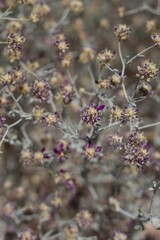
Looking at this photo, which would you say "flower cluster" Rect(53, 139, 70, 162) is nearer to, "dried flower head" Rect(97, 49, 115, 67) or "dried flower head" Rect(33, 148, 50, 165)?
"dried flower head" Rect(33, 148, 50, 165)

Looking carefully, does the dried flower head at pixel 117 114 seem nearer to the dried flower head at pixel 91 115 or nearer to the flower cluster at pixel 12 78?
the dried flower head at pixel 91 115

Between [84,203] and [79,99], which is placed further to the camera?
[84,203]

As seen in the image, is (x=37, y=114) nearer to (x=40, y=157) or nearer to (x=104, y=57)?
(x=40, y=157)

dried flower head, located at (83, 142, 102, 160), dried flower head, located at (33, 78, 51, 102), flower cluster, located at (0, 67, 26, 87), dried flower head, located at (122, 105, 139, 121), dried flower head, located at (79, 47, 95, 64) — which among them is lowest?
dried flower head, located at (83, 142, 102, 160)

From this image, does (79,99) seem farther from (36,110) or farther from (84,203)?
(84,203)

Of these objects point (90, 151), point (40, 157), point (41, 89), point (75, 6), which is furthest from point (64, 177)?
point (75, 6)

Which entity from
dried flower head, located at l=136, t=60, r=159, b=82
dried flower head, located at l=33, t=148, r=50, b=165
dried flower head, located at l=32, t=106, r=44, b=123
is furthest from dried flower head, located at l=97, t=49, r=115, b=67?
dried flower head, located at l=33, t=148, r=50, b=165

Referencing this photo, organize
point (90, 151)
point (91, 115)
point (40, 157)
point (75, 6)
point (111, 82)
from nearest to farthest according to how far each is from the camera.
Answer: point (91, 115), point (90, 151), point (111, 82), point (40, 157), point (75, 6)

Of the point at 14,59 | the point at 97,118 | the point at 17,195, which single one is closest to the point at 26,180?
the point at 17,195
